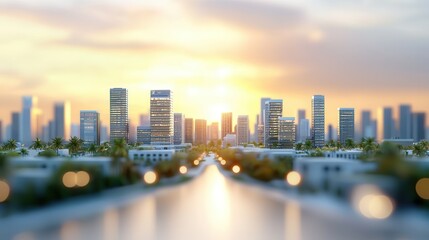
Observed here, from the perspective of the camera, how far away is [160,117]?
107250 mm

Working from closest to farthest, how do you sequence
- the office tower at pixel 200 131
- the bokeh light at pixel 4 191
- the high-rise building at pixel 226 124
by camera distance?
the bokeh light at pixel 4 191
the office tower at pixel 200 131
the high-rise building at pixel 226 124

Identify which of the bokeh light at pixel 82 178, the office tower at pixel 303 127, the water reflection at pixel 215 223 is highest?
the office tower at pixel 303 127

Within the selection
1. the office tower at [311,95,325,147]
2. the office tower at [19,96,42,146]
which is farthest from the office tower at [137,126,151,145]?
the office tower at [311,95,325,147]

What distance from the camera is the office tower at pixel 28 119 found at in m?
112

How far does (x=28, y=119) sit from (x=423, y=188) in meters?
103

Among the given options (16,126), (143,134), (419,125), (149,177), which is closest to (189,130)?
(143,134)

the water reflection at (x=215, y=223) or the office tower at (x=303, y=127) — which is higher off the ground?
the office tower at (x=303, y=127)

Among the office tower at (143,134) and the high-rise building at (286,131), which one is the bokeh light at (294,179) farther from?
the office tower at (143,134)

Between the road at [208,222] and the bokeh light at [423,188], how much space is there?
4128 mm

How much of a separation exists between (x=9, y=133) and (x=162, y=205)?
99.0 m

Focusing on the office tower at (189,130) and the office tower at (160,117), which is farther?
the office tower at (189,130)

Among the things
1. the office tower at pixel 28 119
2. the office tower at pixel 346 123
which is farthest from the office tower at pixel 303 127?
the office tower at pixel 28 119

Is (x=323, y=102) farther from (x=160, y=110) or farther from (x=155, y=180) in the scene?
(x=155, y=180)

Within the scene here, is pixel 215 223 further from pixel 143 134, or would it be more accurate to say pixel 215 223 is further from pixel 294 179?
pixel 143 134
